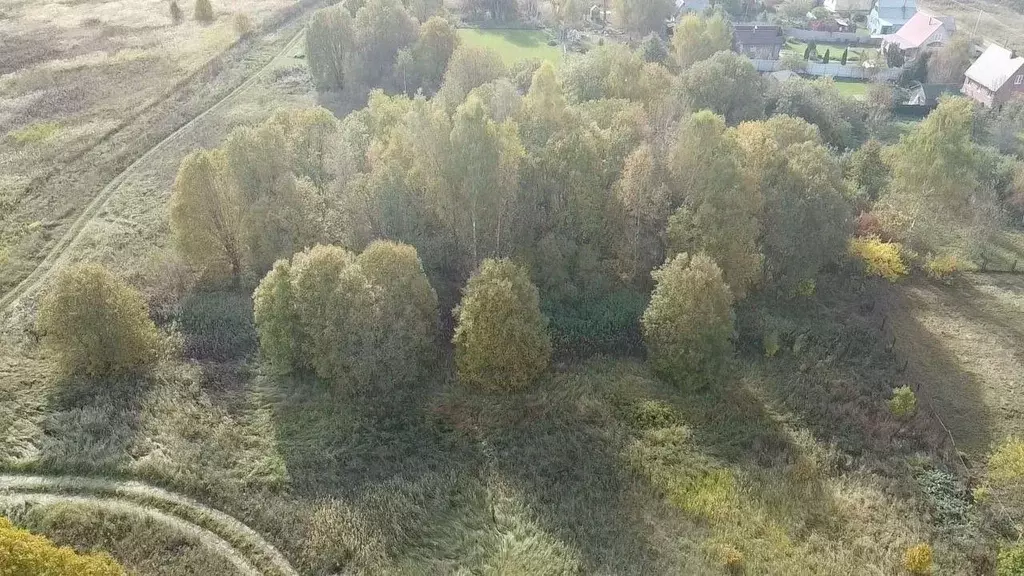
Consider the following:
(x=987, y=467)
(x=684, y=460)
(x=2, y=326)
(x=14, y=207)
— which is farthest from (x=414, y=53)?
(x=987, y=467)

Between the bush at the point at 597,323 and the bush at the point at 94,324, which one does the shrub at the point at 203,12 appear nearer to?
the bush at the point at 94,324

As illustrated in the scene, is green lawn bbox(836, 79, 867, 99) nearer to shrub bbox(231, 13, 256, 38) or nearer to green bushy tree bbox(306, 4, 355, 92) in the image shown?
green bushy tree bbox(306, 4, 355, 92)

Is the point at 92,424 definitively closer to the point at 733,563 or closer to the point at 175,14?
the point at 733,563

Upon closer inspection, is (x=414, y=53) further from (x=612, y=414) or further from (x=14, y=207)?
(x=612, y=414)

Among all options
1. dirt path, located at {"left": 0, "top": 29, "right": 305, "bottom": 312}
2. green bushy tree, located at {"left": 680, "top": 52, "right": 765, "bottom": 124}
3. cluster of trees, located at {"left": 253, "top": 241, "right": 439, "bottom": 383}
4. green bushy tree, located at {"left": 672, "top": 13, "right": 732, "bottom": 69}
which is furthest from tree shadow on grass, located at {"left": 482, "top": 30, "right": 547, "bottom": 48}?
cluster of trees, located at {"left": 253, "top": 241, "right": 439, "bottom": 383}

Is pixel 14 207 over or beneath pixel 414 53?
beneath

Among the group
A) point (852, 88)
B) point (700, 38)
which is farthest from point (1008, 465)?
point (852, 88)
